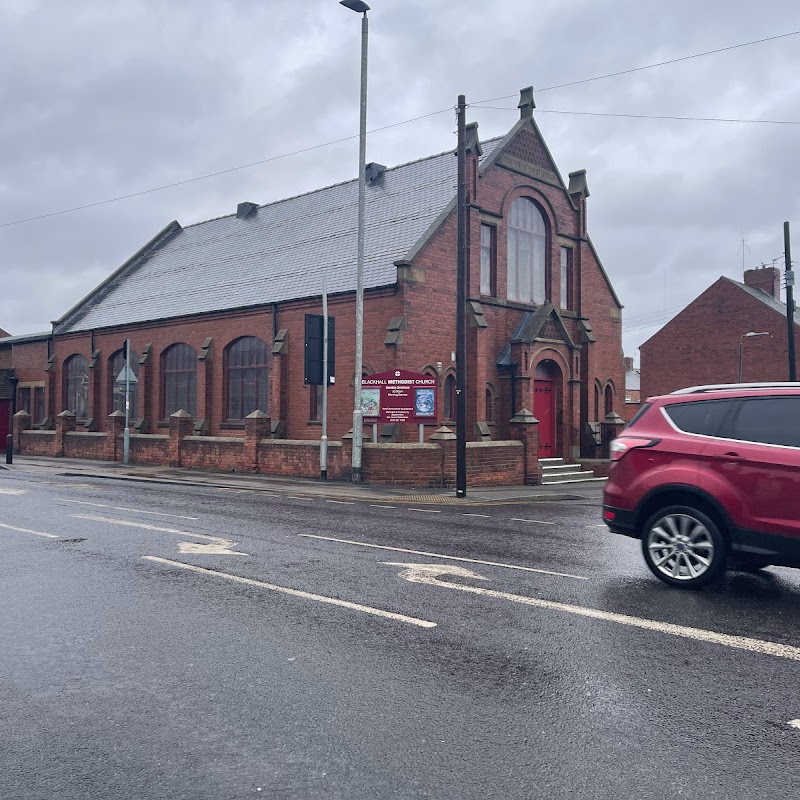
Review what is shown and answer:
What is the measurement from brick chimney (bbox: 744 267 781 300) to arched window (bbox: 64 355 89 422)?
4312 cm

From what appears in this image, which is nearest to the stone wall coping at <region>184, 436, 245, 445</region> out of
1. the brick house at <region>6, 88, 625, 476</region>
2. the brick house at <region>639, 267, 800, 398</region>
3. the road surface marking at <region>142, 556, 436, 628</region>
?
the brick house at <region>6, 88, 625, 476</region>

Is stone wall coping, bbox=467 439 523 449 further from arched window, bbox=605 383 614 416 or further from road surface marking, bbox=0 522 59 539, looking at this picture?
road surface marking, bbox=0 522 59 539

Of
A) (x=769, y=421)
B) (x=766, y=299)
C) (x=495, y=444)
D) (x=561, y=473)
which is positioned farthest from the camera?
(x=766, y=299)

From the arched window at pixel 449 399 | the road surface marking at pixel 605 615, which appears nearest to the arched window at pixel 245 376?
the arched window at pixel 449 399

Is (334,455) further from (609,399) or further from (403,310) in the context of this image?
(609,399)

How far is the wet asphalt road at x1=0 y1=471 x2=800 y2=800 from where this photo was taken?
3494mm

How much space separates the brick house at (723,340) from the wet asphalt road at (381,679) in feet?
143

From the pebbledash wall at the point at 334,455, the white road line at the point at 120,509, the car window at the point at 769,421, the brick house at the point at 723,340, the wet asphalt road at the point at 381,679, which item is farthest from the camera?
the brick house at the point at 723,340

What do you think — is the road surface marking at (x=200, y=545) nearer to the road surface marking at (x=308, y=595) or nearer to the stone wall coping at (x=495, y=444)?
the road surface marking at (x=308, y=595)

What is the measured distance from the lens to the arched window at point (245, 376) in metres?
28.3

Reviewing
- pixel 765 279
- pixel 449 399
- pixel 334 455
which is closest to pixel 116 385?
pixel 334 455

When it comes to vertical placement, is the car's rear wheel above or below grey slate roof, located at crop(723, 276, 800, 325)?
below

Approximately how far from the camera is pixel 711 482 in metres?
7.15

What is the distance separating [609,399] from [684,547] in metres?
23.5
